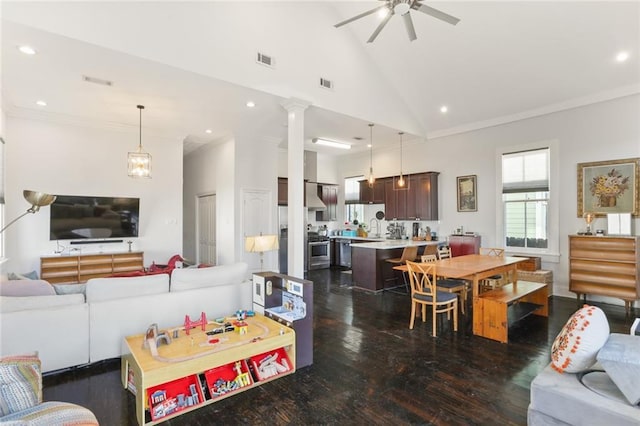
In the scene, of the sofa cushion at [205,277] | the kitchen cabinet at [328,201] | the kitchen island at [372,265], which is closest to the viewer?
the sofa cushion at [205,277]

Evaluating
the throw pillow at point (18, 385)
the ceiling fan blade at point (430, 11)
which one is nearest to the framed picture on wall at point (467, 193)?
the ceiling fan blade at point (430, 11)

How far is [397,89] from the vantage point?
20.6 feet

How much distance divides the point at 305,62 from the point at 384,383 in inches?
170

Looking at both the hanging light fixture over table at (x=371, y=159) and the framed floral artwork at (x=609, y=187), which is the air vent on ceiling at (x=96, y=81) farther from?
the framed floral artwork at (x=609, y=187)

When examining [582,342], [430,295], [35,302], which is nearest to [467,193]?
[430,295]

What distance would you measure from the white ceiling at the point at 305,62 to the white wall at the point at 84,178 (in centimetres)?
30

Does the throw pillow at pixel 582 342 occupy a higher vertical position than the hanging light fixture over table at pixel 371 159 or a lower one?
lower

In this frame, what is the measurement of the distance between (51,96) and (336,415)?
554 centimetres

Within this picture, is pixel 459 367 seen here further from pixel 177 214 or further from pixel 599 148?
pixel 177 214

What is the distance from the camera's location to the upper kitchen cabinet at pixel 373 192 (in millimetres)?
8336

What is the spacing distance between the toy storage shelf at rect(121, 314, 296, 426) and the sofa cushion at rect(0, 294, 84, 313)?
2.51 feet

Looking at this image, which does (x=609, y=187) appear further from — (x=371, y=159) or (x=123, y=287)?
(x=123, y=287)

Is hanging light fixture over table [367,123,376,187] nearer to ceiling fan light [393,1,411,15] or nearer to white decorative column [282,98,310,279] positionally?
white decorative column [282,98,310,279]

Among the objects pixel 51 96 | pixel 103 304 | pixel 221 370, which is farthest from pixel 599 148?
pixel 51 96
